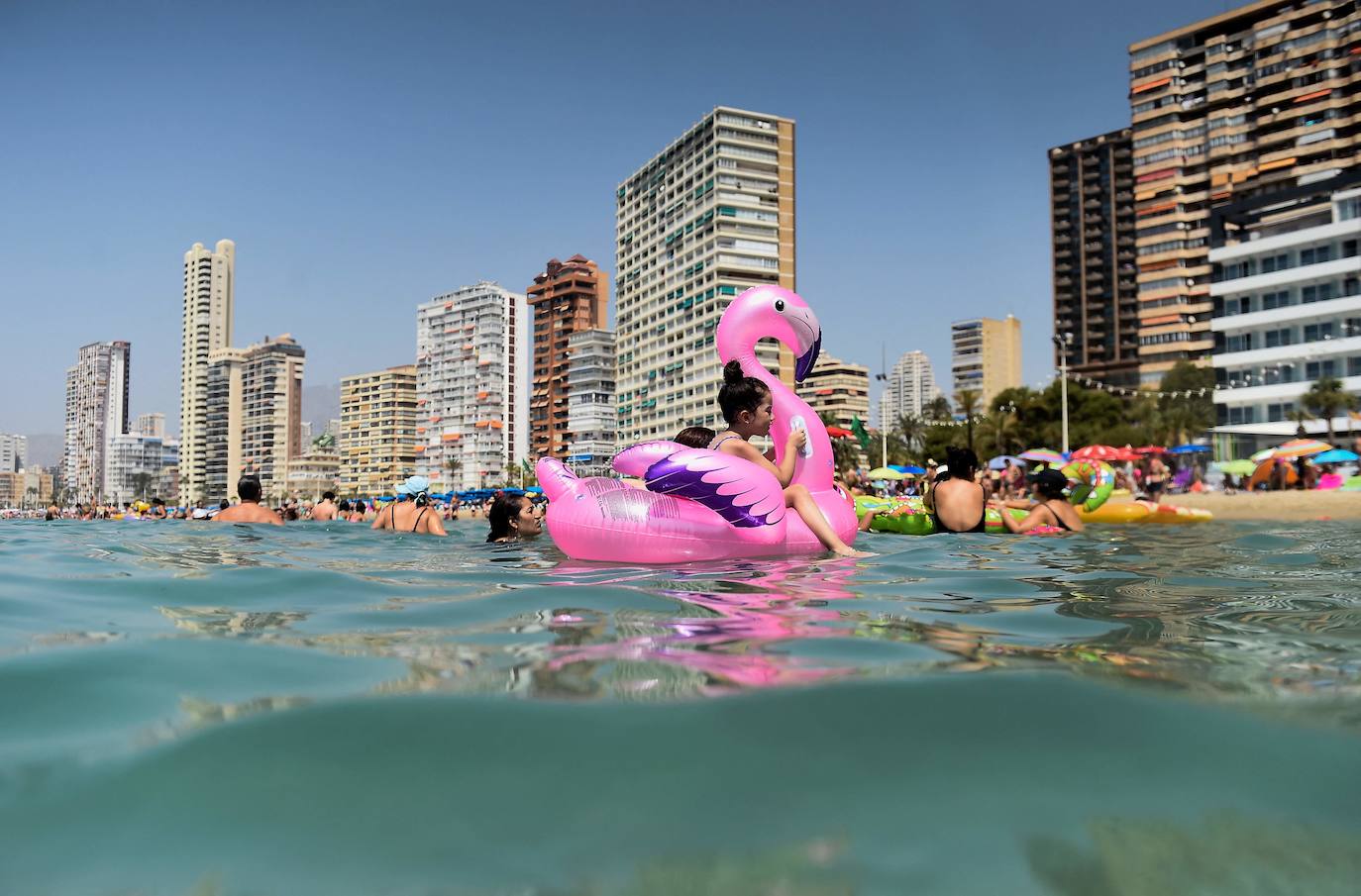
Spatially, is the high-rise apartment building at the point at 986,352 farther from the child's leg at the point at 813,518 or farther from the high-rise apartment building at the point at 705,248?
the child's leg at the point at 813,518

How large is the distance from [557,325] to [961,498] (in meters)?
113

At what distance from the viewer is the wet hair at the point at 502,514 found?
25.8ft

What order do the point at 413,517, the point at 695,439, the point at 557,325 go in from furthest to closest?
1. the point at 557,325
2. the point at 413,517
3. the point at 695,439

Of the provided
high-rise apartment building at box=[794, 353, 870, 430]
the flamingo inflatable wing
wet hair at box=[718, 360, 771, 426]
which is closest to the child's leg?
the flamingo inflatable wing

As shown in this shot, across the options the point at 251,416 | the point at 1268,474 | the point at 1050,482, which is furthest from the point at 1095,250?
the point at 251,416

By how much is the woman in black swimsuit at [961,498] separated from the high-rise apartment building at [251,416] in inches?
6052

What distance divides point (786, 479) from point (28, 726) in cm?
472

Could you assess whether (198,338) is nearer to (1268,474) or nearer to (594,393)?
(594,393)

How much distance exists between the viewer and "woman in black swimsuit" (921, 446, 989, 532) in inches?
331

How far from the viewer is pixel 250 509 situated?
38.6ft

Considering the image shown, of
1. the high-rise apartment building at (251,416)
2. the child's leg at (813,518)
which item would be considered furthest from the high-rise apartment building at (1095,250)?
the high-rise apartment building at (251,416)

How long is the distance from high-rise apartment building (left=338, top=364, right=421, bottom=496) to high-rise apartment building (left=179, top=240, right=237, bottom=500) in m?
30.2

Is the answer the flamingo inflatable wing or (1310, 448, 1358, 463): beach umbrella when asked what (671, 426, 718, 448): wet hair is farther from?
(1310, 448, 1358, 463): beach umbrella

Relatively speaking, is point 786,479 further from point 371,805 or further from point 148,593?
point 371,805
